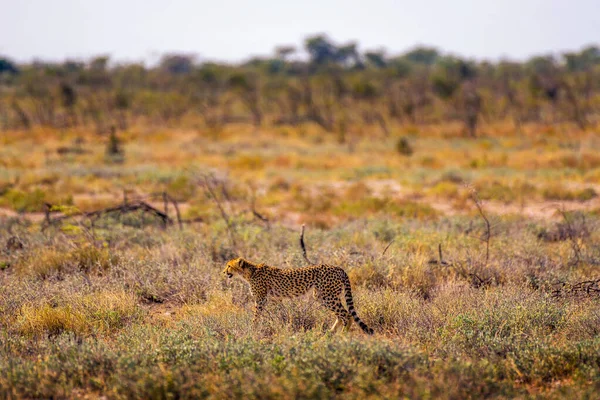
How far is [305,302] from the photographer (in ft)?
20.5

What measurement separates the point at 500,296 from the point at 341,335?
228 centimetres

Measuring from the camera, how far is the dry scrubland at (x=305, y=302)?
177 inches

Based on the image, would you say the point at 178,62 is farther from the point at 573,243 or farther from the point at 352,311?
the point at 352,311

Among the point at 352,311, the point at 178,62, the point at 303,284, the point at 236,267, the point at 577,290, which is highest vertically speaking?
the point at 178,62

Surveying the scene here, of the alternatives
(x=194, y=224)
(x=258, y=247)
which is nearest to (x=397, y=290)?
(x=258, y=247)

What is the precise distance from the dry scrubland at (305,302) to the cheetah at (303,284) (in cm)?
23

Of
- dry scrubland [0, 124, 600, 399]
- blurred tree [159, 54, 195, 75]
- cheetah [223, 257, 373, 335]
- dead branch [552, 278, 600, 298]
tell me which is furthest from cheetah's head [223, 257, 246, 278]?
blurred tree [159, 54, 195, 75]

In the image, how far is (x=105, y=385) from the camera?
451 centimetres

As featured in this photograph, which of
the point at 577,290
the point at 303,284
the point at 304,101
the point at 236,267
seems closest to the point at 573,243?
the point at 577,290

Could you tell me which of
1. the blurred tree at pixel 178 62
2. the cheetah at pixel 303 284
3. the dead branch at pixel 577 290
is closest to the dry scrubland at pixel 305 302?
the dead branch at pixel 577 290

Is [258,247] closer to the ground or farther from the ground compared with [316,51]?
closer to the ground

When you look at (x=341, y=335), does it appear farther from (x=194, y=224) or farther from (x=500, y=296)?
(x=194, y=224)

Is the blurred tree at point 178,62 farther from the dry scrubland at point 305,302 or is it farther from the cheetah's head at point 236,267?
the cheetah's head at point 236,267

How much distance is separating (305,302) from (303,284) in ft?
1.58
